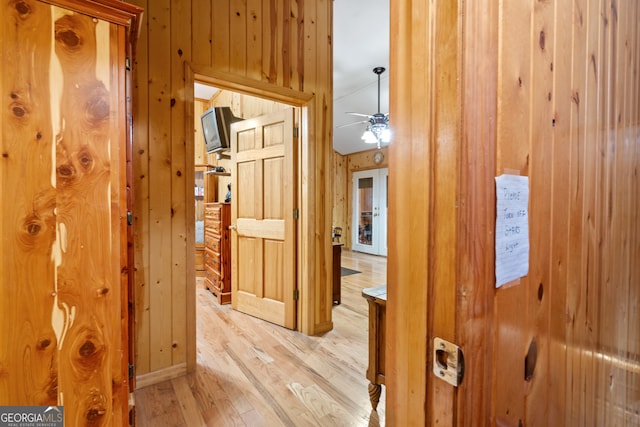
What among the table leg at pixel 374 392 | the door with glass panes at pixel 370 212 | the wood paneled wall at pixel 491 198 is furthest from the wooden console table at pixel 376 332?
the door with glass panes at pixel 370 212

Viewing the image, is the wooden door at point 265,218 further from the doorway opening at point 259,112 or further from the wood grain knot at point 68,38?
the wood grain knot at point 68,38

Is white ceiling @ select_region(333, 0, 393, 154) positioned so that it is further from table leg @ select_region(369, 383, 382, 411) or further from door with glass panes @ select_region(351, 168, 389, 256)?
table leg @ select_region(369, 383, 382, 411)

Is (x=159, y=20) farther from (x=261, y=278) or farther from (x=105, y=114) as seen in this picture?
(x=261, y=278)

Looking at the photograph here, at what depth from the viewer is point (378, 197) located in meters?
7.57

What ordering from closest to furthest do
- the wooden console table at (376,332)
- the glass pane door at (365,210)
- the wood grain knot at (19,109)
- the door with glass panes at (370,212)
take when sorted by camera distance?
the wood grain knot at (19,109) < the wooden console table at (376,332) < the door with glass panes at (370,212) < the glass pane door at (365,210)

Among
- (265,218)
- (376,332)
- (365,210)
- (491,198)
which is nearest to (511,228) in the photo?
(491,198)

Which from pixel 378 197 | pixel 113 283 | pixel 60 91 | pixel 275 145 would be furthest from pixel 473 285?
pixel 378 197

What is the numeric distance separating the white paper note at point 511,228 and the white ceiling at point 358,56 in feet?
10.9

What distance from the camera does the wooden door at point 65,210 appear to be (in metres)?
1.08

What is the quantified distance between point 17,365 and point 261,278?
2088mm

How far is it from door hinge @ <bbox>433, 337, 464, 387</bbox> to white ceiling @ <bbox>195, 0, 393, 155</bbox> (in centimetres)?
355

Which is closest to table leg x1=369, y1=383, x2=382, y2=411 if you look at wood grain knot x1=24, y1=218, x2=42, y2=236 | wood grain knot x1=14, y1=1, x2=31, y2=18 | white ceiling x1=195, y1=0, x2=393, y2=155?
wood grain knot x1=24, y1=218, x2=42, y2=236

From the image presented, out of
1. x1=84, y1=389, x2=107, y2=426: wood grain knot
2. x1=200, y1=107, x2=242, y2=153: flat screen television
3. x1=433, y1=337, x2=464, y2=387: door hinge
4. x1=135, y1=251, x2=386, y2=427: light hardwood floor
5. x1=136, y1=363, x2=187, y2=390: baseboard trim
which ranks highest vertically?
x1=200, y1=107, x2=242, y2=153: flat screen television

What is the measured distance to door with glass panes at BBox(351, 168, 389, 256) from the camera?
748 centimetres
